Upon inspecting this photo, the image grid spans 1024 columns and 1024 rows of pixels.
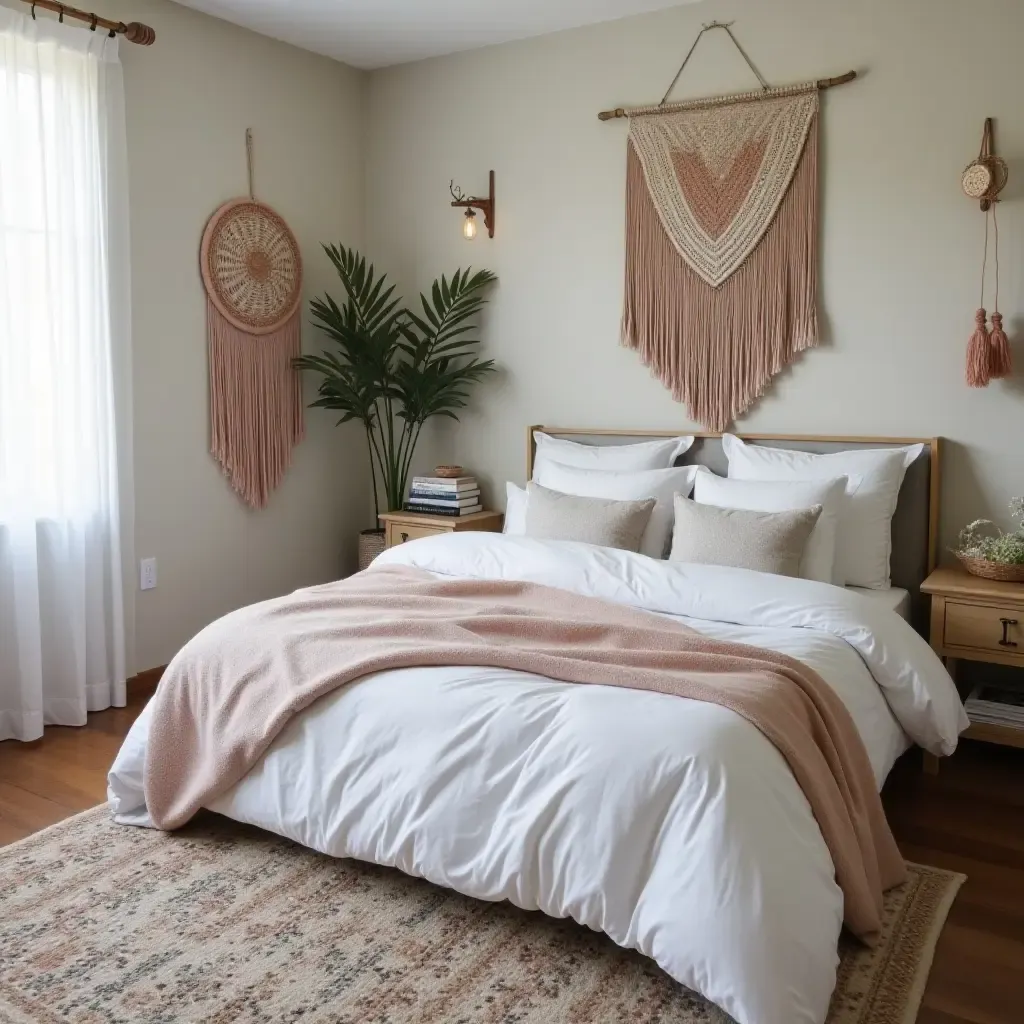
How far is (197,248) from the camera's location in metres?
3.94

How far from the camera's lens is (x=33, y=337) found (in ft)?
10.9

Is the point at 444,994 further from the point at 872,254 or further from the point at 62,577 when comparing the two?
the point at 872,254

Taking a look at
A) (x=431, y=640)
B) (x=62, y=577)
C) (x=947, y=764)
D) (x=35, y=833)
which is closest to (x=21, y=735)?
(x=62, y=577)

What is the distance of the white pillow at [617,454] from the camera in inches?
151

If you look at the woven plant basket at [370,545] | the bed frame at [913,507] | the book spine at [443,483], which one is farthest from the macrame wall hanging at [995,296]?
the woven plant basket at [370,545]

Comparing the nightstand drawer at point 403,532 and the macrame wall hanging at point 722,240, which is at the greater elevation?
the macrame wall hanging at point 722,240

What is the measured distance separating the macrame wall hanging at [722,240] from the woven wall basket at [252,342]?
148cm

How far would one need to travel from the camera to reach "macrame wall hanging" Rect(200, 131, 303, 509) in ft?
13.2

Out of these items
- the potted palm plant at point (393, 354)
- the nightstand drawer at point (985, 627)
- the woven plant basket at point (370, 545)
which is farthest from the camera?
the woven plant basket at point (370, 545)

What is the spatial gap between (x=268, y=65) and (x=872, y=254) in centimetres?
259

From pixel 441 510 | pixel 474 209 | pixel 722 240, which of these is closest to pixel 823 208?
pixel 722 240

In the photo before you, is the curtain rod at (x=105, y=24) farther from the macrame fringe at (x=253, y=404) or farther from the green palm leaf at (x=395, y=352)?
the green palm leaf at (x=395, y=352)

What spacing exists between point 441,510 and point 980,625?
2.20 meters

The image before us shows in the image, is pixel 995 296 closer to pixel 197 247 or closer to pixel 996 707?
pixel 996 707
